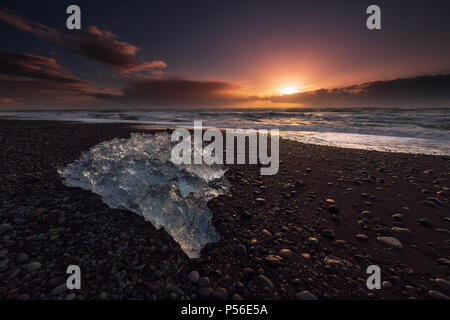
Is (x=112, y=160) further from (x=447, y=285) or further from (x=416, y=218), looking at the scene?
(x=416, y=218)

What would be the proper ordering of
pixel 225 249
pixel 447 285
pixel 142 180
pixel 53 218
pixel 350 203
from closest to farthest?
pixel 447 285, pixel 225 249, pixel 53 218, pixel 142 180, pixel 350 203

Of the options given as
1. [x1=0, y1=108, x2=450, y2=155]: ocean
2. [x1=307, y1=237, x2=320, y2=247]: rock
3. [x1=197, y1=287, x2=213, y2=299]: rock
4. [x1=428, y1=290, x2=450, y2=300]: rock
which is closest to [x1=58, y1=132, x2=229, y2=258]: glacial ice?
[x1=197, y1=287, x2=213, y2=299]: rock

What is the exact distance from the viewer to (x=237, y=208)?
323cm

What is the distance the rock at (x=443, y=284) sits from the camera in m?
1.92

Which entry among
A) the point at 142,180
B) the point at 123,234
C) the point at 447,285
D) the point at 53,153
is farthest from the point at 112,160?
the point at 447,285

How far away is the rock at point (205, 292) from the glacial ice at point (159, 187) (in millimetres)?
432

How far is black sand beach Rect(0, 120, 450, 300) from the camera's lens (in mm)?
1824

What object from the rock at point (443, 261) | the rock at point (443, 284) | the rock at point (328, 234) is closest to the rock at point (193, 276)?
the rock at point (328, 234)

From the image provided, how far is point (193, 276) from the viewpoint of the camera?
1.91 metres

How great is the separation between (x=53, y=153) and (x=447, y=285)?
8889 millimetres

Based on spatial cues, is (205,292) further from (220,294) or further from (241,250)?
(241,250)

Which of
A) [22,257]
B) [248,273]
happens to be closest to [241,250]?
[248,273]

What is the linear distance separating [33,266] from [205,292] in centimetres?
182
